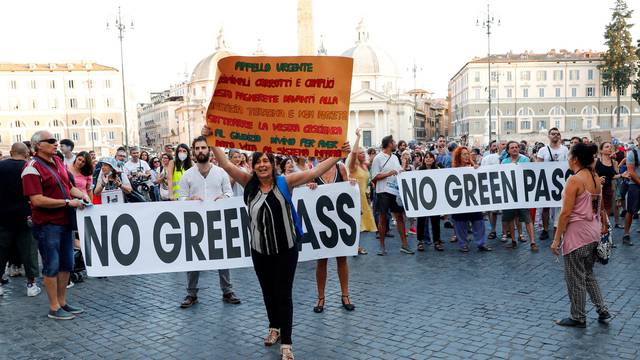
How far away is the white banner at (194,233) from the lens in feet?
21.7

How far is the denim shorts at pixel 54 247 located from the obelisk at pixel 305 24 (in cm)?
3538

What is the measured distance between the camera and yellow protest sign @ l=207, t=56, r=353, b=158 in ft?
17.1

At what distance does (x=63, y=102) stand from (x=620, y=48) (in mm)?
87435

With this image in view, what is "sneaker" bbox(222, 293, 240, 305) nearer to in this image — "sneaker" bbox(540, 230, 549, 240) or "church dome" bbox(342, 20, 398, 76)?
"sneaker" bbox(540, 230, 549, 240)

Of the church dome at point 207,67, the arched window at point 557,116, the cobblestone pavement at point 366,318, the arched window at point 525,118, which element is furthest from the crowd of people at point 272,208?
the church dome at point 207,67

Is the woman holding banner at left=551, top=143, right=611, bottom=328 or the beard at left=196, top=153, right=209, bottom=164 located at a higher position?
the beard at left=196, top=153, right=209, bottom=164

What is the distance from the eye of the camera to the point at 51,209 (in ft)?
20.8

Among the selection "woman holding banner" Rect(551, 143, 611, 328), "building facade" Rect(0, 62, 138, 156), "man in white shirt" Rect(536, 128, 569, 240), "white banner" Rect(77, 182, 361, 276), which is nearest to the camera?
"woman holding banner" Rect(551, 143, 611, 328)

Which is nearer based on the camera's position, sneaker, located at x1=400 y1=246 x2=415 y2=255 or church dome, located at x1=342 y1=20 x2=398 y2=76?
sneaker, located at x1=400 y1=246 x2=415 y2=255

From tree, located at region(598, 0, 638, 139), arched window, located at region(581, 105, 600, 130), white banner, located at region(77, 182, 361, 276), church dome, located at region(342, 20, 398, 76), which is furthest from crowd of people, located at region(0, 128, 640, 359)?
church dome, located at region(342, 20, 398, 76)

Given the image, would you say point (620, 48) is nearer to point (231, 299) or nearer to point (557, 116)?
point (557, 116)

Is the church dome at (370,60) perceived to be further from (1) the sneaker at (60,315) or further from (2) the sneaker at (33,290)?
(1) the sneaker at (60,315)

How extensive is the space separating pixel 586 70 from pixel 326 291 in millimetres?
97060

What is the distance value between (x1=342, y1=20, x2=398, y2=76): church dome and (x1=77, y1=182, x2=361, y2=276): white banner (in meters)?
103
